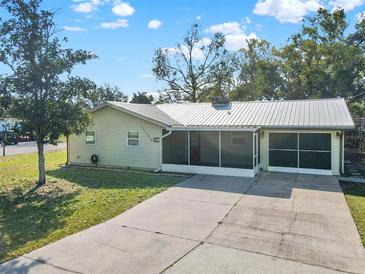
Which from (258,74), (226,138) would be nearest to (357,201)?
(226,138)

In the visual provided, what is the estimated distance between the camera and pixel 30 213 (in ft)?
28.1

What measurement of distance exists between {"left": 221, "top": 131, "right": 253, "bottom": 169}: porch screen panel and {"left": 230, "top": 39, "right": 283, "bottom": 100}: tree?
1868cm

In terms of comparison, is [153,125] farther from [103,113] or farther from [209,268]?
[209,268]

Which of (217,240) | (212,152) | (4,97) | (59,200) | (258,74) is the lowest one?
(217,240)

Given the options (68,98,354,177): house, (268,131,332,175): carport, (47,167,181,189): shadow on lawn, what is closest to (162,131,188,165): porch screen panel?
(68,98,354,177): house

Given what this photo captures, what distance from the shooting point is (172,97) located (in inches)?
1459

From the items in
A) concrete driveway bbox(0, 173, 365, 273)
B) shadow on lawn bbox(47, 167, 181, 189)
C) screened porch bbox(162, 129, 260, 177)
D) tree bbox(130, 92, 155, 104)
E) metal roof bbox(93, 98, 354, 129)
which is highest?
tree bbox(130, 92, 155, 104)

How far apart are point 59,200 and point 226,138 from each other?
957 centimetres

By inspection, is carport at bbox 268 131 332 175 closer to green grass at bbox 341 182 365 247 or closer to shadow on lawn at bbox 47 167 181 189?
green grass at bbox 341 182 365 247

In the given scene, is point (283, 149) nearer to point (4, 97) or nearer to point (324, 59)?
point (4, 97)

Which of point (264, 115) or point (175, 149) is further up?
point (264, 115)

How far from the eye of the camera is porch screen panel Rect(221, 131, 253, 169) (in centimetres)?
1603

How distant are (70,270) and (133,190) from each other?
5696 millimetres

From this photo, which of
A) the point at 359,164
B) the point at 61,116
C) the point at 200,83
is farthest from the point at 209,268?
the point at 200,83
